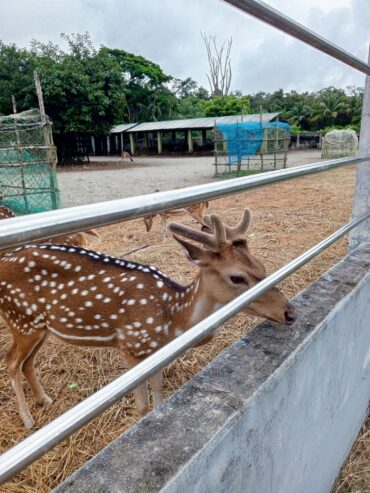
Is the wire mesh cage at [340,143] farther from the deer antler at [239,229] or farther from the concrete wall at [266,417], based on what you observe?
the concrete wall at [266,417]

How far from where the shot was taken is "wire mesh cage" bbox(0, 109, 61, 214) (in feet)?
25.9

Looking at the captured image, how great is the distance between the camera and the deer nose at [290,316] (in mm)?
1423

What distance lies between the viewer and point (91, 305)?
2.24 m

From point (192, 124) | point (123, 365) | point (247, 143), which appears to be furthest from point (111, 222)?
point (192, 124)

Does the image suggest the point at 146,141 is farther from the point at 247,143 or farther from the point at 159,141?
the point at 247,143

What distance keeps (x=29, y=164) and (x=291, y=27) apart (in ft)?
26.0

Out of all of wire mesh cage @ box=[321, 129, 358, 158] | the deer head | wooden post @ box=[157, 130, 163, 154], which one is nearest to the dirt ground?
the deer head

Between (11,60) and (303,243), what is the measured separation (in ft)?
78.5

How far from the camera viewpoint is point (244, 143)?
15094 millimetres

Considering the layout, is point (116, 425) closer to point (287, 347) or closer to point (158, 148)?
point (287, 347)

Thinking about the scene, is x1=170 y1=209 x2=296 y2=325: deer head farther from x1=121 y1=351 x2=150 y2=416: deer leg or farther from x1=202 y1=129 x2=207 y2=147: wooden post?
x1=202 y1=129 x2=207 y2=147: wooden post

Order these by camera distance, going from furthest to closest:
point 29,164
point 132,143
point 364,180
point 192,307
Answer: point 132,143, point 29,164, point 364,180, point 192,307

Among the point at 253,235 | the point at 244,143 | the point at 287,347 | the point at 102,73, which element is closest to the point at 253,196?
the point at 253,235

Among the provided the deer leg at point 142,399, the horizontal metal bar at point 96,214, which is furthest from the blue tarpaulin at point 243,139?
the horizontal metal bar at point 96,214
